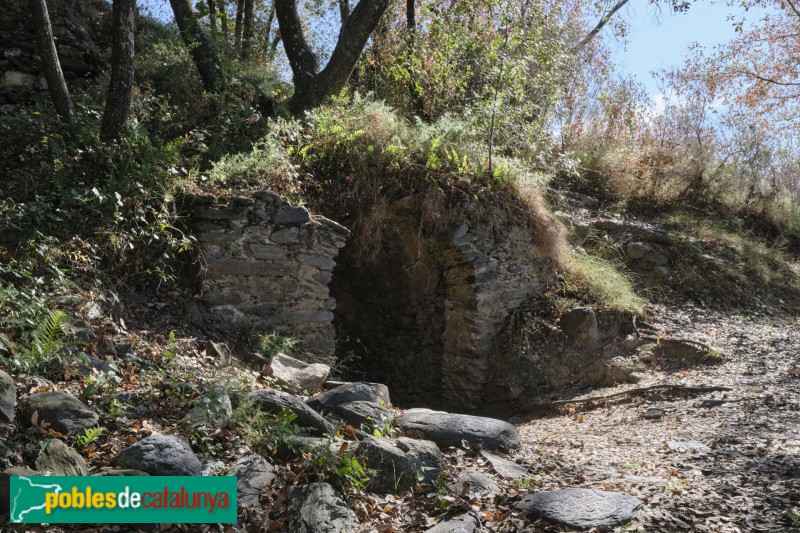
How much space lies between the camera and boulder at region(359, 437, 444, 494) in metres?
3.68

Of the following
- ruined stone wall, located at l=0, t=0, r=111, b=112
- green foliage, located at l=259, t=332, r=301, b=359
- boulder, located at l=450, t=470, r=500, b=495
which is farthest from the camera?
ruined stone wall, located at l=0, t=0, r=111, b=112

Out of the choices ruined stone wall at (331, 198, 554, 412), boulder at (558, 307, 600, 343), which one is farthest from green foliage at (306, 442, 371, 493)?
boulder at (558, 307, 600, 343)

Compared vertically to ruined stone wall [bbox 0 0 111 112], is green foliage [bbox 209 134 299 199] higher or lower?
lower

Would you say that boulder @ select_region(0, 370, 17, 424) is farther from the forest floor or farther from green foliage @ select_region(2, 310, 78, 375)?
the forest floor

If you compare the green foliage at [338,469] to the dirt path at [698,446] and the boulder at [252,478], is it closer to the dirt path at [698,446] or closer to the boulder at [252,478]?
the boulder at [252,478]

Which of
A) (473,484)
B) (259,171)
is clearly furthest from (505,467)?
(259,171)

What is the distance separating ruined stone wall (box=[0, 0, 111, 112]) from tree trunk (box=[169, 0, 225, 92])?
4.11 ft

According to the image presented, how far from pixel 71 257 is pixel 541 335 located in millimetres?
5144

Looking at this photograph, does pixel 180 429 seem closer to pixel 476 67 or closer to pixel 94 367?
pixel 94 367

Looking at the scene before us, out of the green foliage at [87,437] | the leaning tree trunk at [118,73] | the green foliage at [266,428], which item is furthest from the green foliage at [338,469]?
the leaning tree trunk at [118,73]

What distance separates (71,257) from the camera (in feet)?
16.3

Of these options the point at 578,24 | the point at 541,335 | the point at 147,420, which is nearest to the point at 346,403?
the point at 147,420

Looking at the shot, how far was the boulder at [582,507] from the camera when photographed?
333cm

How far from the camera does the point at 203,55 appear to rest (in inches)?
315
